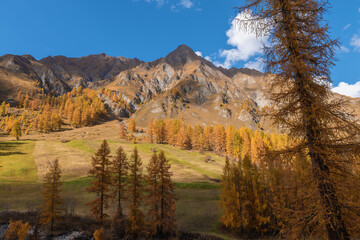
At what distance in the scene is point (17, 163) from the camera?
51406mm

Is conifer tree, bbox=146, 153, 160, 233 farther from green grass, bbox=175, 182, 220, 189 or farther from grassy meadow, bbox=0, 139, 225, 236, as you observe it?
green grass, bbox=175, 182, 220, 189

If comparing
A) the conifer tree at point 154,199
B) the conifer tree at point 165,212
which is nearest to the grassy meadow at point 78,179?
the conifer tree at point 165,212

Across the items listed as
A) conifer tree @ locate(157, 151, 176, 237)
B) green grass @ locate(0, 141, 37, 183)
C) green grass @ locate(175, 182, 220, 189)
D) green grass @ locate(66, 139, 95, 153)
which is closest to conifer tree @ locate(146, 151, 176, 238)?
conifer tree @ locate(157, 151, 176, 237)

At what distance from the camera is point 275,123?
6965mm

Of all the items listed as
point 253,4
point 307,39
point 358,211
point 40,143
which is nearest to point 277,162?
point 358,211

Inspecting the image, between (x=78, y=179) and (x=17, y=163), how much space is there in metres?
23.9

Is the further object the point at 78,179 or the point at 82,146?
the point at 82,146

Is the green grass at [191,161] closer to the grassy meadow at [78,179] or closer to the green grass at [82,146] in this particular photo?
the grassy meadow at [78,179]

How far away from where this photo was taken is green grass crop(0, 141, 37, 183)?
43503 millimetres

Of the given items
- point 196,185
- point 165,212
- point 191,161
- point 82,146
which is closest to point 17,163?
point 82,146

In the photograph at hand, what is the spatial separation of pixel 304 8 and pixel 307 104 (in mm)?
3716

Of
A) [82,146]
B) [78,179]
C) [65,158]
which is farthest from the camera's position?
[82,146]

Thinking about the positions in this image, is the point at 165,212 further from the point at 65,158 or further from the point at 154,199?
the point at 65,158

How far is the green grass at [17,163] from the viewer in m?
43.5
